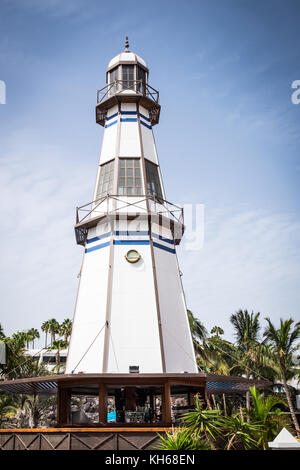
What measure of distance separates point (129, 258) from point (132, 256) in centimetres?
21

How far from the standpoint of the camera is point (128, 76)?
1121 inches

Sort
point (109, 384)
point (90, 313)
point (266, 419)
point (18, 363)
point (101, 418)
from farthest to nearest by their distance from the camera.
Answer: point (18, 363), point (90, 313), point (109, 384), point (101, 418), point (266, 419)

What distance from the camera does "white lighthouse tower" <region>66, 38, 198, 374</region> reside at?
20.7m

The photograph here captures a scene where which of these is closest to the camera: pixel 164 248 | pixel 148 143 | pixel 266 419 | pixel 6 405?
pixel 266 419

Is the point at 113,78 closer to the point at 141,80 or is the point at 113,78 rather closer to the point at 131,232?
the point at 141,80

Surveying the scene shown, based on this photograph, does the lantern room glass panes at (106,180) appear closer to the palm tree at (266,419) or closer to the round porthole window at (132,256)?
the round porthole window at (132,256)

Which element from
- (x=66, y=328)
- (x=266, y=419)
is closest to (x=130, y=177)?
(x=266, y=419)

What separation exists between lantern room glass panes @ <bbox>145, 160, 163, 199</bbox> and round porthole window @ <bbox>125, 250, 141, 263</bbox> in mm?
4018

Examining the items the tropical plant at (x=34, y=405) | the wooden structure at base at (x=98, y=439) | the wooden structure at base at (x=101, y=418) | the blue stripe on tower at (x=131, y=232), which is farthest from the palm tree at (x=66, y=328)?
the wooden structure at base at (x=98, y=439)

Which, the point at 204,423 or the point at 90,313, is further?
the point at 90,313

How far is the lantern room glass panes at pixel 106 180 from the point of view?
25.4 meters

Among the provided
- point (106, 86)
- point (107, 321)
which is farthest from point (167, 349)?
point (106, 86)
